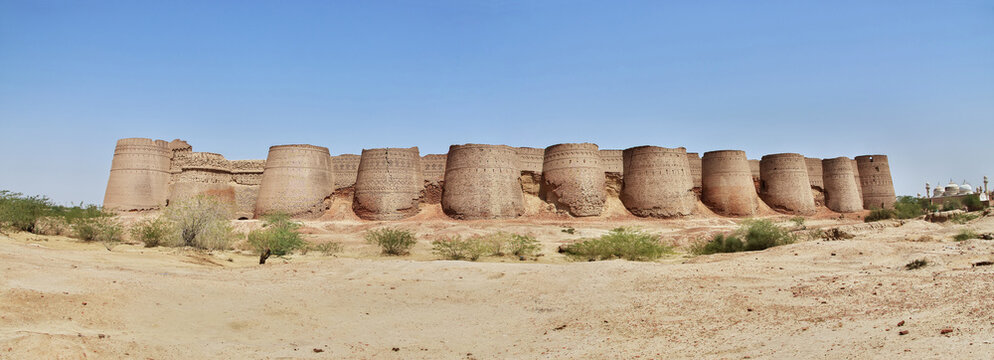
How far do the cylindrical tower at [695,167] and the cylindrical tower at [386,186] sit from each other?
602 inches

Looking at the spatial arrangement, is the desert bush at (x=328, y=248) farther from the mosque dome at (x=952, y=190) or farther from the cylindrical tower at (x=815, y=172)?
the mosque dome at (x=952, y=190)

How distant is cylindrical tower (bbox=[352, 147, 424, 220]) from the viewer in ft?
97.3

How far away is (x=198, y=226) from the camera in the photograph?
15359 mm

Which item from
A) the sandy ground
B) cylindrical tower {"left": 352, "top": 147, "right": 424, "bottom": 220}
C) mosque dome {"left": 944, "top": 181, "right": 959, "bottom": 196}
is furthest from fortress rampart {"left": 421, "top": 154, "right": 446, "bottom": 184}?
mosque dome {"left": 944, "top": 181, "right": 959, "bottom": 196}

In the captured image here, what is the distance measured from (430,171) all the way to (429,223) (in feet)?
17.5

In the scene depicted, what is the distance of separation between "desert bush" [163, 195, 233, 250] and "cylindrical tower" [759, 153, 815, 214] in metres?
29.4

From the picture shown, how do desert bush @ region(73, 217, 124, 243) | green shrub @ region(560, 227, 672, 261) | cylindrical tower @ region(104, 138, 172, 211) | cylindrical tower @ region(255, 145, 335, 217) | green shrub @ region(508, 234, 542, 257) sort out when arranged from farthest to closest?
cylindrical tower @ region(104, 138, 172, 211), cylindrical tower @ region(255, 145, 335, 217), green shrub @ region(508, 234, 542, 257), desert bush @ region(73, 217, 124, 243), green shrub @ region(560, 227, 672, 261)

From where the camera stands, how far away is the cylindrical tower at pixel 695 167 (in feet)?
111

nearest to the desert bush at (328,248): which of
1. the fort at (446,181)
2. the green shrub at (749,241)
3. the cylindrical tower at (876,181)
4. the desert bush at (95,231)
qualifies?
the desert bush at (95,231)

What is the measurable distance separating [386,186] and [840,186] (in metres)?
26.9

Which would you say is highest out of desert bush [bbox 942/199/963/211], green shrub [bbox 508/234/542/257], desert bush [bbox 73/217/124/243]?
desert bush [bbox 942/199/963/211]

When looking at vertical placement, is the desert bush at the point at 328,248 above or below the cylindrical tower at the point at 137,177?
below

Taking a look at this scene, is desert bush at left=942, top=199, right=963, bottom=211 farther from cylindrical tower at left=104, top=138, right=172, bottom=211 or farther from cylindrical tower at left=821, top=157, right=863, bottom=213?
cylindrical tower at left=104, top=138, right=172, bottom=211

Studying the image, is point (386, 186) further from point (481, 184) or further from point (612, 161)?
point (612, 161)
